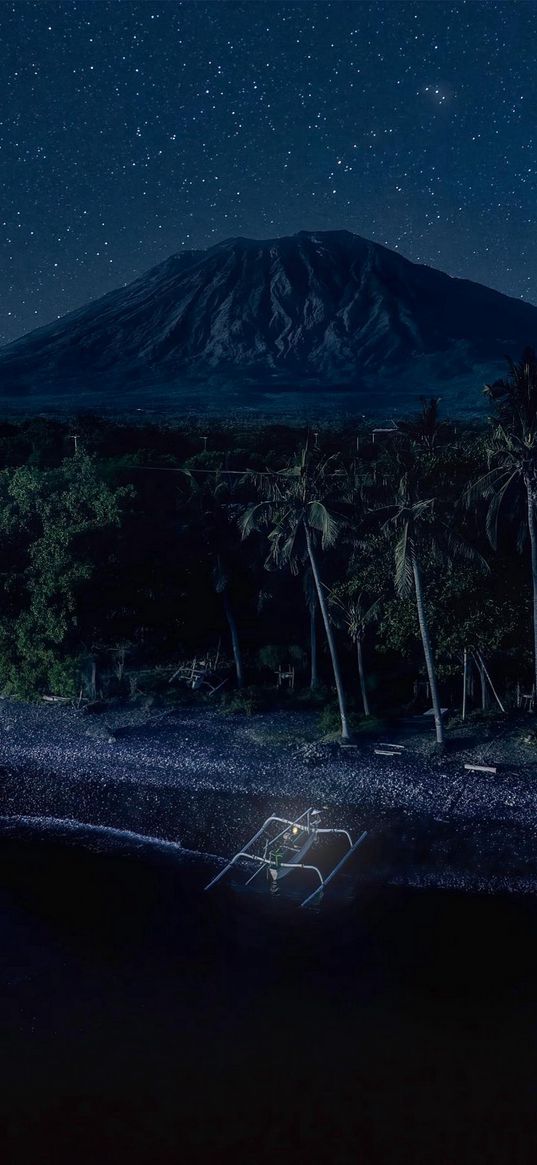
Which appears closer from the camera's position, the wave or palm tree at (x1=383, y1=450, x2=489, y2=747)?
the wave

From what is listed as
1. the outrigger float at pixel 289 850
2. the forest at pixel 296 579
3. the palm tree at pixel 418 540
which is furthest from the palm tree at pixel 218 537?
the outrigger float at pixel 289 850

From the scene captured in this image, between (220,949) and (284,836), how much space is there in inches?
186

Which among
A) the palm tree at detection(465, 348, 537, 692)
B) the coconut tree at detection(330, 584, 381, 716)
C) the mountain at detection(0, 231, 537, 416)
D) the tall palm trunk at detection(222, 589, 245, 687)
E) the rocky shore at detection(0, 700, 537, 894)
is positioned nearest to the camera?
the rocky shore at detection(0, 700, 537, 894)

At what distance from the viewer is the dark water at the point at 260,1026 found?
14.1m

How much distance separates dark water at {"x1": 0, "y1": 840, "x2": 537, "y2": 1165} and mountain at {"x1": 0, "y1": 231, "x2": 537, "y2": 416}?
104 metres

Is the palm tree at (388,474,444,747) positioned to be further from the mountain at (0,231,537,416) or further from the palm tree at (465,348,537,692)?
the mountain at (0,231,537,416)

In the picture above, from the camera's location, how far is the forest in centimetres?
3156

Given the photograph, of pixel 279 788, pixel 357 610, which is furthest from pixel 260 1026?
pixel 357 610

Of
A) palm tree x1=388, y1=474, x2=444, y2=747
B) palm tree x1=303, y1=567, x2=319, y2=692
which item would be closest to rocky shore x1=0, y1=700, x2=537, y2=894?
palm tree x1=388, y1=474, x2=444, y2=747

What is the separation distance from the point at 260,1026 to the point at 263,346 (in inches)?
6401

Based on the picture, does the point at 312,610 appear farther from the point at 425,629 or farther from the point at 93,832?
the point at 93,832

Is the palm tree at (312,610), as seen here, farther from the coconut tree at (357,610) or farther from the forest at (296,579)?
the coconut tree at (357,610)

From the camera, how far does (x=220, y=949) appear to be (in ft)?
63.9

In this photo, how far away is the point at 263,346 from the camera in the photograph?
168125 millimetres
